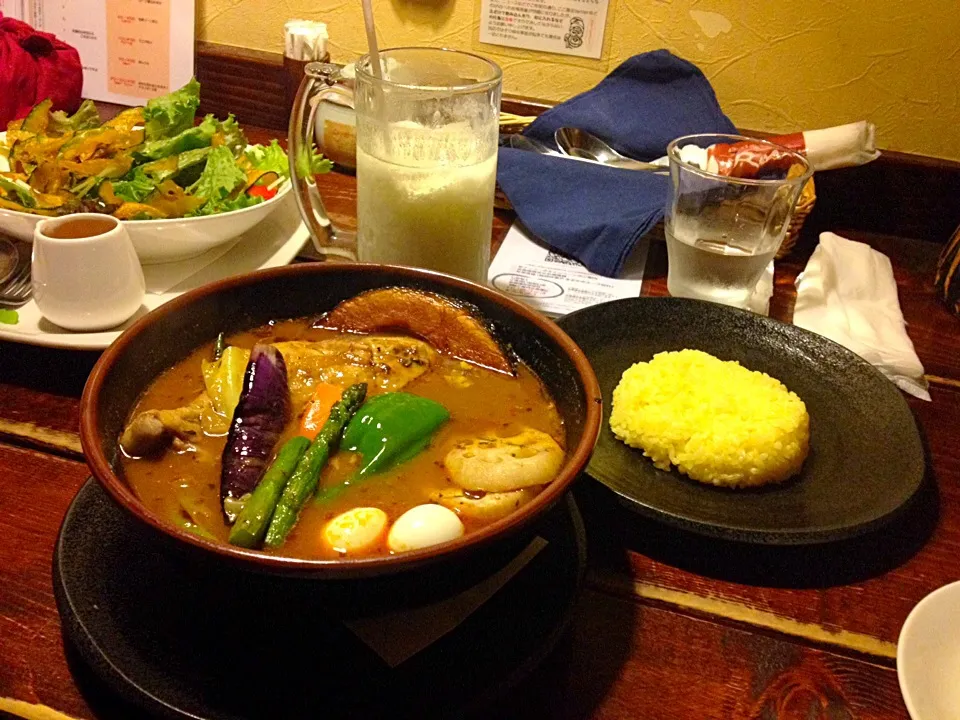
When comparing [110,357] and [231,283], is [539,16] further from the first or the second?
[110,357]

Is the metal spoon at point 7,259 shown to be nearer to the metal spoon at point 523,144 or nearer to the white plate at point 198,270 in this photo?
the white plate at point 198,270

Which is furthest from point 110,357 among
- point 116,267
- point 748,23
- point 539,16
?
point 748,23

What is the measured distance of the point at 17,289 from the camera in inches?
55.9

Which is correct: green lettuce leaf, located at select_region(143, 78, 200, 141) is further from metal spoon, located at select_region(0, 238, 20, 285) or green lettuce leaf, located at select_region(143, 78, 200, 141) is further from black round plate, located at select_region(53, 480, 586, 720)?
black round plate, located at select_region(53, 480, 586, 720)

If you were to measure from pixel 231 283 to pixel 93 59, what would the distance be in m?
2.02

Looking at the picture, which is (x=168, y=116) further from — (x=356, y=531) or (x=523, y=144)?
(x=356, y=531)

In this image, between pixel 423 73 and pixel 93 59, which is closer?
pixel 423 73

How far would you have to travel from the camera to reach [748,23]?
2232 millimetres

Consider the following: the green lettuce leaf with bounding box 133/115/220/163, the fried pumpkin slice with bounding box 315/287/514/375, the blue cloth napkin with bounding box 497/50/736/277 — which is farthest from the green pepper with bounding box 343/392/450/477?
the green lettuce leaf with bounding box 133/115/220/163

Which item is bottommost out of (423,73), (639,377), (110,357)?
(639,377)

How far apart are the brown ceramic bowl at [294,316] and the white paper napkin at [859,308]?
80cm

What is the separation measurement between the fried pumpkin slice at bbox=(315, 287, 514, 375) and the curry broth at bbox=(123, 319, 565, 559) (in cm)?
2

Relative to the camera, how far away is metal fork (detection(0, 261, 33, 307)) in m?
1.39

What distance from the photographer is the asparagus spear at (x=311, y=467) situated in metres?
0.83
